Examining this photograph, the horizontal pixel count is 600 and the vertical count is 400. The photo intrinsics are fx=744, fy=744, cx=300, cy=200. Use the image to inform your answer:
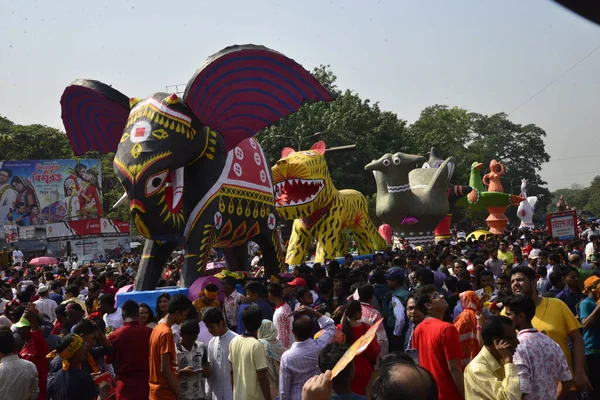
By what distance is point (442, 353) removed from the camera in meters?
4.41

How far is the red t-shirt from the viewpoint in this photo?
14.4ft

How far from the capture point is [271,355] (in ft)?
16.8

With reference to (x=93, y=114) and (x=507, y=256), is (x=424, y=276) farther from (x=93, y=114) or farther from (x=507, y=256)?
(x=93, y=114)

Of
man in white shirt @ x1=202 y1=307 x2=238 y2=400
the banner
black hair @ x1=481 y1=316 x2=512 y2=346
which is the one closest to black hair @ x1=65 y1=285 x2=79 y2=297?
man in white shirt @ x1=202 y1=307 x2=238 y2=400

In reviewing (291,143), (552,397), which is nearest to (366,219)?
(552,397)

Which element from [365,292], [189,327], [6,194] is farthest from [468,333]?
[6,194]

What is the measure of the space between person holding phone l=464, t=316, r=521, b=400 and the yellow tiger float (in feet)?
34.0

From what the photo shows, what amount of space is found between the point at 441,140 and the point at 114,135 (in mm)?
34481

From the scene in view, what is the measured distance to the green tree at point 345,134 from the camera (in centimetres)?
3325

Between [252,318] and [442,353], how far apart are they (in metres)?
1.25

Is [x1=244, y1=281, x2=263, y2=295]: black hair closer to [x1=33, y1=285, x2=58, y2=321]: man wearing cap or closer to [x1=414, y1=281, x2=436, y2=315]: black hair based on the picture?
[x1=414, y1=281, x2=436, y2=315]: black hair

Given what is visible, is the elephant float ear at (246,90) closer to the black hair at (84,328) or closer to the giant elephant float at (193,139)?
the giant elephant float at (193,139)

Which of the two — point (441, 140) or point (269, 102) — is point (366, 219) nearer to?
point (269, 102)

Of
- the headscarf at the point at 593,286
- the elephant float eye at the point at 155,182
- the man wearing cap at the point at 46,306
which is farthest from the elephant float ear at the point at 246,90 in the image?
the headscarf at the point at 593,286
